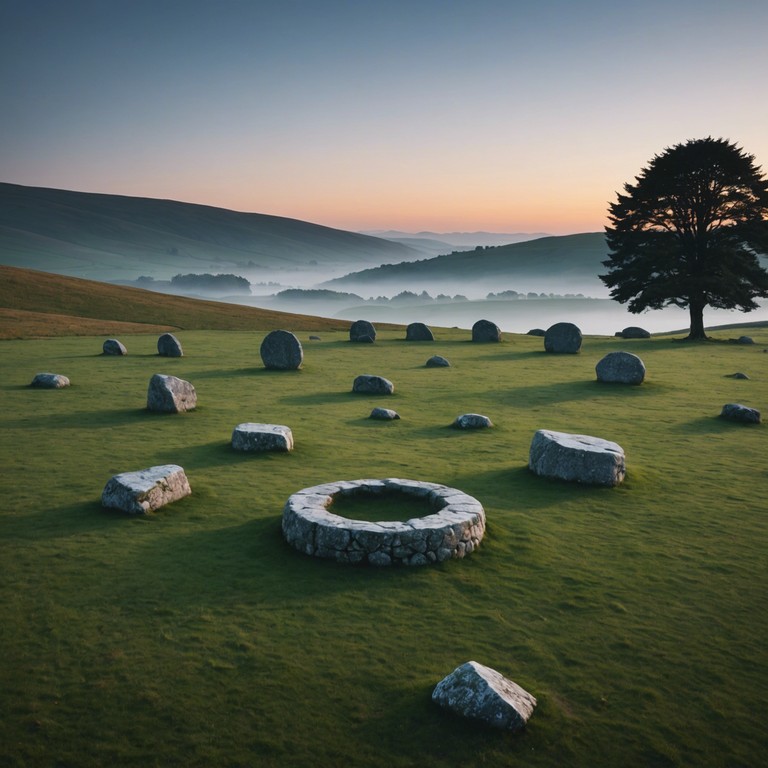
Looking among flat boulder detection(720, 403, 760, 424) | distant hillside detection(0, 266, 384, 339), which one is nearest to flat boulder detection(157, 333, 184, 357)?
distant hillside detection(0, 266, 384, 339)

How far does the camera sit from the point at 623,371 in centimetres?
2652

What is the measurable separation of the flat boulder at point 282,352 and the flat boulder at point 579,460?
18.5 metres

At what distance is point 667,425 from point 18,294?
198 ft

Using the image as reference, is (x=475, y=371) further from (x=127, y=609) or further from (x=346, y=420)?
(x=127, y=609)

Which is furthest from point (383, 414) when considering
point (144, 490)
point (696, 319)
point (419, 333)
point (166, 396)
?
point (696, 319)

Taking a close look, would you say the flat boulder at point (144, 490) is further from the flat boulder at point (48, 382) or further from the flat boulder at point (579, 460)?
the flat boulder at point (48, 382)

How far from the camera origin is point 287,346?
30.1 meters

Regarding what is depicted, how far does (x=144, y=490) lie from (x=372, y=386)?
45.6ft

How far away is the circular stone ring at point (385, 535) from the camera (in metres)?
9.02

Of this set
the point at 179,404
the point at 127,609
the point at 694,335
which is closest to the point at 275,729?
the point at 127,609

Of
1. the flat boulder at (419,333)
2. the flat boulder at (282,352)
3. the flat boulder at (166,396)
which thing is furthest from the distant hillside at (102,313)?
the flat boulder at (166,396)

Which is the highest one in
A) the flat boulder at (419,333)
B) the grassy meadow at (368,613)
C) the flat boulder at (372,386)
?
the flat boulder at (419,333)

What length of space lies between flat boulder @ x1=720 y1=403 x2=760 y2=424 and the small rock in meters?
10.1

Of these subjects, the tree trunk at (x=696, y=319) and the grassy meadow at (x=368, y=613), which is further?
the tree trunk at (x=696, y=319)
